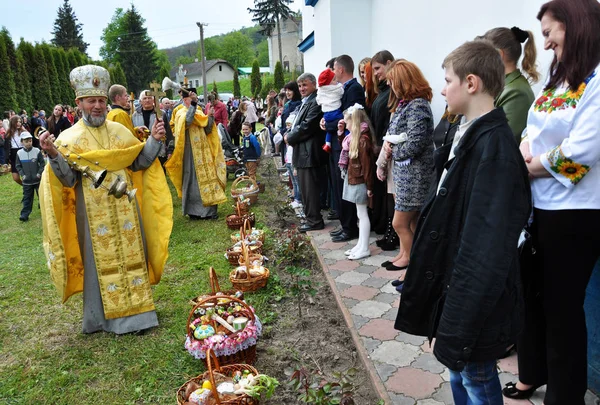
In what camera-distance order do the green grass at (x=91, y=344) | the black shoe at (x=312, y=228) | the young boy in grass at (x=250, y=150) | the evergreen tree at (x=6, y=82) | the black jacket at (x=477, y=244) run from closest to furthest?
1. the black jacket at (x=477, y=244)
2. the green grass at (x=91, y=344)
3. the black shoe at (x=312, y=228)
4. the young boy in grass at (x=250, y=150)
5. the evergreen tree at (x=6, y=82)

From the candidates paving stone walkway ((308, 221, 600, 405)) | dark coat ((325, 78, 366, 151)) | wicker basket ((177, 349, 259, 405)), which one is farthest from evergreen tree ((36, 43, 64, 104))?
wicker basket ((177, 349, 259, 405))

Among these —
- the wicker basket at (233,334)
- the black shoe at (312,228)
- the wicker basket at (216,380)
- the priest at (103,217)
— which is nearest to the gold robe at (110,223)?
the priest at (103,217)

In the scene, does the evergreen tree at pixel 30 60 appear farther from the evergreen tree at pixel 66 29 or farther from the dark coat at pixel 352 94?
the evergreen tree at pixel 66 29

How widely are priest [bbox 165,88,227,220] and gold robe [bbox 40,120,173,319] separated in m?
3.44

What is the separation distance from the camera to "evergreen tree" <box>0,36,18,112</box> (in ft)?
69.3

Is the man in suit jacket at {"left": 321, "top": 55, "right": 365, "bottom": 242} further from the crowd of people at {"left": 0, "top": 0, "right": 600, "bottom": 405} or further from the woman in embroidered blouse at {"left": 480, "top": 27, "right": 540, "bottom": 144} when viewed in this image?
the woman in embroidered blouse at {"left": 480, "top": 27, "right": 540, "bottom": 144}

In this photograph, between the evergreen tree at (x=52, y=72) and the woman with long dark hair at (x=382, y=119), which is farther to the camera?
the evergreen tree at (x=52, y=72)

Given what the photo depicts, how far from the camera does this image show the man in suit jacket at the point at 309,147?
6.17 metres

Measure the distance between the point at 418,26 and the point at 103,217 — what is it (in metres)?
4.05

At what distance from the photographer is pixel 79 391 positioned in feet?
11.1

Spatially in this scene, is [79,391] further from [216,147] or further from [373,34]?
[373,34]

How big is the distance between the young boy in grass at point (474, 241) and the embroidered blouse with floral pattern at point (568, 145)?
38 cm

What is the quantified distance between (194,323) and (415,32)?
13.8ft

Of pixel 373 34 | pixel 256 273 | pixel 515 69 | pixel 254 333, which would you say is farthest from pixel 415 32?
pixel 254 333
